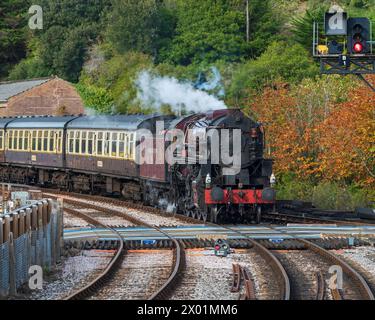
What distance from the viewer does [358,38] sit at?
62.3ft

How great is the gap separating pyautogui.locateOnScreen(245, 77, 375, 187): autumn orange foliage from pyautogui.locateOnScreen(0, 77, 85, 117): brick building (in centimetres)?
2446

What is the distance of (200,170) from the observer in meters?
24.2

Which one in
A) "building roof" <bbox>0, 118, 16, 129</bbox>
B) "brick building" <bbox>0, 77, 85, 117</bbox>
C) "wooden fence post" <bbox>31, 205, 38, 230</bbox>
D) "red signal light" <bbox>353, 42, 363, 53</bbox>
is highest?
"brick building" <bbox>0, 77, 85, 117</bbox>

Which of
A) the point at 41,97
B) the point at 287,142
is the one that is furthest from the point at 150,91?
the point at 41,97

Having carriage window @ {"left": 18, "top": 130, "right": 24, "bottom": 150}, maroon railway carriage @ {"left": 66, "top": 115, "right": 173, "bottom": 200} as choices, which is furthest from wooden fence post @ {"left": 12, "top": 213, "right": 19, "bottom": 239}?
carriage window @ {"left": 18, "top": 130, "right": 24, "bottom": 150}

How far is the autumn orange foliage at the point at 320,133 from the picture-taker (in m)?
29.6

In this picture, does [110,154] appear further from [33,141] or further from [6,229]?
[6,229]

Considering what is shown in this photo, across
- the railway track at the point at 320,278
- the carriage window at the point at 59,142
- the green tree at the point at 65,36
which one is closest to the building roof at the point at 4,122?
the carriage window at the point at 59,142

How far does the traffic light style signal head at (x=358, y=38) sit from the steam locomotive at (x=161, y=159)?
5783 mm

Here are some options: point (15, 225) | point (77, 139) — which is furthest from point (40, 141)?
point (15, 225)

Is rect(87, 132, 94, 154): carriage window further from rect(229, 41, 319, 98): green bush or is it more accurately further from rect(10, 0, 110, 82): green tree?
rect(10, 0, 110, 82): green tree

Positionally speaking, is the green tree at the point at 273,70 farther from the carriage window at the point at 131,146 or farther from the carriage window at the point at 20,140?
the carriage window at the point at 131,146

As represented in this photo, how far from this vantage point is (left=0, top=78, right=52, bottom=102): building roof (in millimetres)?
59772

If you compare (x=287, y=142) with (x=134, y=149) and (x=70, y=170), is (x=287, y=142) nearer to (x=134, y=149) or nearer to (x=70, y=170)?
(x=134, y=149)
